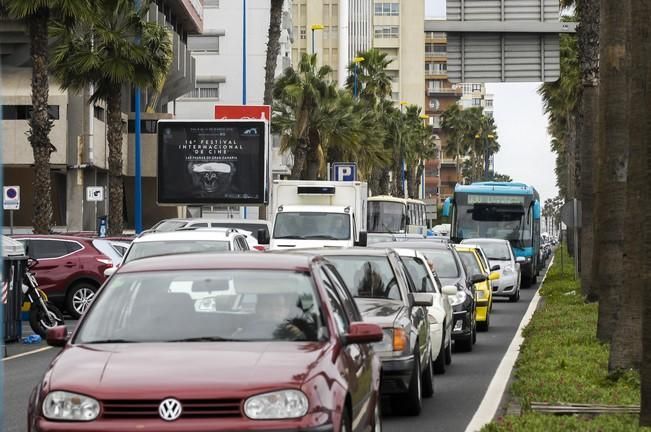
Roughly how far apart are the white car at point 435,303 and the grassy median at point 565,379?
946 mm

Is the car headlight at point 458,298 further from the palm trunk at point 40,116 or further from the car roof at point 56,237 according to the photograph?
the palm trunk at point 40,116

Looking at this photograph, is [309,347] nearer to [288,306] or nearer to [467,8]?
[288,306]

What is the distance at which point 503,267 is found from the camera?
128 ft

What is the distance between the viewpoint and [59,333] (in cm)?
930

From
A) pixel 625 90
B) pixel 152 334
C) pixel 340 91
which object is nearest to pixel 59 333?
pixel 152 334

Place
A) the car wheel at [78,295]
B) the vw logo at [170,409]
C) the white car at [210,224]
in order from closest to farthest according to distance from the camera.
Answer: the vw logo at [170,409] → the car wheel at [78,295] → the white car at [210,224]

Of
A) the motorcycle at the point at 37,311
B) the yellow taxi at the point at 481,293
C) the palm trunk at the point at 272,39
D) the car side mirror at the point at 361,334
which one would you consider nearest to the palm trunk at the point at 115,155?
the palm trunk at the point at 272,39

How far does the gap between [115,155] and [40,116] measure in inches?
258

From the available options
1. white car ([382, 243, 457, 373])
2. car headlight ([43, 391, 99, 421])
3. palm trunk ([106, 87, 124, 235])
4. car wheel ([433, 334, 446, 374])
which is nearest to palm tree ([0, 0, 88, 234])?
palm trunk ([106, 87, 124, 235])

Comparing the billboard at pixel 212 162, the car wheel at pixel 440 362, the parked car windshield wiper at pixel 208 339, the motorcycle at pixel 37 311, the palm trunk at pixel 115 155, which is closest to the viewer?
the parked car windshield wiper at pixel 208 339

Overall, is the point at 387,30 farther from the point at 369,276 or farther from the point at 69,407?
the point at 69,407

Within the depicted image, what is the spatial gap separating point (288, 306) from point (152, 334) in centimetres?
84

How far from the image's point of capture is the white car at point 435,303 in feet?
58.3

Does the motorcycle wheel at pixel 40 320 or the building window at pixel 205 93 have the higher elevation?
the building window at pixel 205 93
